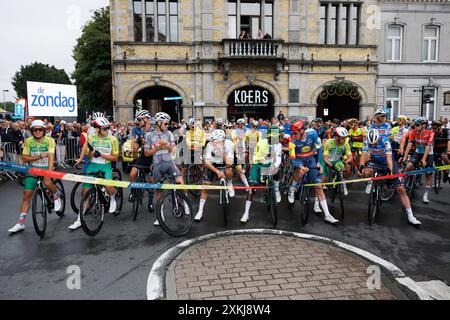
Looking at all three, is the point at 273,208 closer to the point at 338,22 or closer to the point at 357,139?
the point at 357,139

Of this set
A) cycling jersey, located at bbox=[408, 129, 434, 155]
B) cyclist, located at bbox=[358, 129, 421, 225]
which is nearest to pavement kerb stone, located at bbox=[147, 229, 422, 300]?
cyclist, located at bbox=[358, 129, 421, 225]

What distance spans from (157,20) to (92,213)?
17.4 metres

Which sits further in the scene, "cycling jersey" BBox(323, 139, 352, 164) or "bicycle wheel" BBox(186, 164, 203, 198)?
"bicycle wheel" BBox(186, 164, 203, 198)

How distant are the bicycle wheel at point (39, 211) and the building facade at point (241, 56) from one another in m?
14.6

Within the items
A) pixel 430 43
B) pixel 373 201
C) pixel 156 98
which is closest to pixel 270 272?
pixel 373 201

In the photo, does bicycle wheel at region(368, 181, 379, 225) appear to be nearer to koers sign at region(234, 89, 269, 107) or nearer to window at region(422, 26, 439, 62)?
koers sign at region(234, 89, 269, 107)

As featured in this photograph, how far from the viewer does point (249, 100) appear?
22000 mm

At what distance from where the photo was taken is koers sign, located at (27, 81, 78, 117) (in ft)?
40.2

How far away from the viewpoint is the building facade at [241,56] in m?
20.7

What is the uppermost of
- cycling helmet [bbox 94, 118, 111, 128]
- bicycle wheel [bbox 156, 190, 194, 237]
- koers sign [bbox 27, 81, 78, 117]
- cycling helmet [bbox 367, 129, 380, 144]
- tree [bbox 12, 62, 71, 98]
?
tree [bbox 12, 62, 71, 98]

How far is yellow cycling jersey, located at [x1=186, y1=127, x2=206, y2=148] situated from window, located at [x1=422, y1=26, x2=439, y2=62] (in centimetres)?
1961

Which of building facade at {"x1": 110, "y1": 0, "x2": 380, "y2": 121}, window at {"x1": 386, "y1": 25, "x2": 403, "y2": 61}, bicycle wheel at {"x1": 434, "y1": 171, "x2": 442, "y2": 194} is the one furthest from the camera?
window at {"x1": 386, "y1": 25, "x2": 403, "y2": 61}

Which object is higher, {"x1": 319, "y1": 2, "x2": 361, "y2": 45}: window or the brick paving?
{"x1": 319, "y1": 2, "x2": 361, "y2": 45}: window
